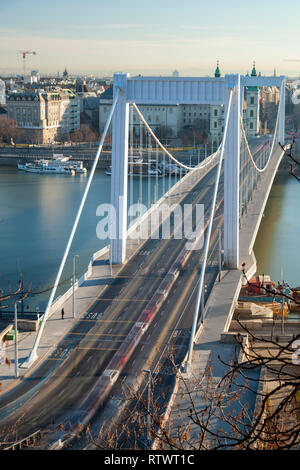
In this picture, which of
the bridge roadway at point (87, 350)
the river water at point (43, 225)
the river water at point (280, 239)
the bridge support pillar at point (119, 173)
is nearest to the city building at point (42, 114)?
the river water at point (43, 225)

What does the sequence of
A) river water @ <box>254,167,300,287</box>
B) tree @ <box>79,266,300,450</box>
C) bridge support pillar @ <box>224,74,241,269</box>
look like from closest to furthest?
tree @ <box>79,266,300,450</box>
bridge support pillar @ <box>224,74,241,269</box>
river water @ <box>254,167,300,287</box>

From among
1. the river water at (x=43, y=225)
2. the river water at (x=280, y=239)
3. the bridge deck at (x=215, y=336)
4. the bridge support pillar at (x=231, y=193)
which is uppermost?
the bridge support pillar at (x=231, y=193)

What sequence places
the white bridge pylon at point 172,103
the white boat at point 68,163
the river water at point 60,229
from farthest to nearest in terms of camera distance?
the white boat at point 68,163, the river water at point 60,229, the white bridge pylon at point 172,103

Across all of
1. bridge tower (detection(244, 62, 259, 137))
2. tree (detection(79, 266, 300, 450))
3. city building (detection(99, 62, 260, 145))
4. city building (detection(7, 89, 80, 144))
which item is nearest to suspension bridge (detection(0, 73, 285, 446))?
tree (detection(79, 266, 300, 450))

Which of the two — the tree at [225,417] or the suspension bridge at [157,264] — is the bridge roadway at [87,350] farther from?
the tree at [225,417]

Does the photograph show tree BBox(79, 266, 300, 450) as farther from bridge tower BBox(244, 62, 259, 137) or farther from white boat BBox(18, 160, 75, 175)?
bridge tower BBox(244, 62, 259, 137)

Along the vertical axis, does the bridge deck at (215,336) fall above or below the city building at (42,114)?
below
